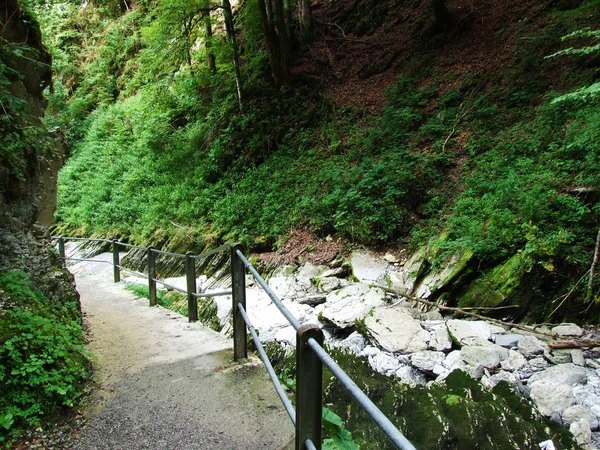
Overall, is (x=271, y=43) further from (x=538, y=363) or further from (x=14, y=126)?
(x=538, y=363)

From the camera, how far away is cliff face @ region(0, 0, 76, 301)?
4.00m

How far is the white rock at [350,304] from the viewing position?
19.6 ft

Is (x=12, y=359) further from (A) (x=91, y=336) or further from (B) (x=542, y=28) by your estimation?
(B) (x=542, y=28)

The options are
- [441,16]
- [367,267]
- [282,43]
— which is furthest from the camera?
[282,43]

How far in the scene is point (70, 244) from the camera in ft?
49.9

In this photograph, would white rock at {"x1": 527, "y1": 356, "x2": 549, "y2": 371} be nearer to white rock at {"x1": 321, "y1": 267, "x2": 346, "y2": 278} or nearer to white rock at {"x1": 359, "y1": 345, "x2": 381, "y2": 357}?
white rock at {"x1": 359, "y1": 345, "x2": 381, "y2": 357}

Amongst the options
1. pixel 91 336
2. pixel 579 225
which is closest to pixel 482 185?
pixel 579 225

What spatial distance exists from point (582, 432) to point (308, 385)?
130 inches

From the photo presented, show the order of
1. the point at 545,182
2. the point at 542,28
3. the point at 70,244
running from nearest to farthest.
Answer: the point at 545,182, the point at 542,28, the point at 70,244

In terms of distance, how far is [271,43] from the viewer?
43.3ft

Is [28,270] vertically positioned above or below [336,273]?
above

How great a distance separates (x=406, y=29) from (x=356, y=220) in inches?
361

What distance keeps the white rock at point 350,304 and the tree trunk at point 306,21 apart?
12.0 metres

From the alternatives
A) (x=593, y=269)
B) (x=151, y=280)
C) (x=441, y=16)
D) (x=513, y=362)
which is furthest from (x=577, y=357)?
(x=441, y=16)
